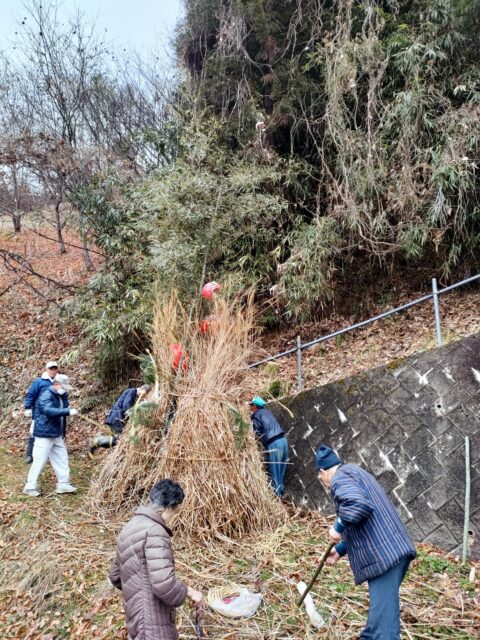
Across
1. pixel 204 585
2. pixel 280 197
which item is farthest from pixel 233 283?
pixel 204 585

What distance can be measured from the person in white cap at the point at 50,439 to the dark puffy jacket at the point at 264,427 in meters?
2.10

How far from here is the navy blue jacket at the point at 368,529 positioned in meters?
2.56

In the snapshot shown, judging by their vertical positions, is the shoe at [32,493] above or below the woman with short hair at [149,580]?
below

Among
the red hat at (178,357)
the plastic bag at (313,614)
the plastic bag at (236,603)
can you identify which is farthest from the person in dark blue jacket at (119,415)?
the plastic bag at (313,614)

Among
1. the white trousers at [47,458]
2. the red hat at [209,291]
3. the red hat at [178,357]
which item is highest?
the red hat at [209,291]

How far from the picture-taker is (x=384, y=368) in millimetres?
5059

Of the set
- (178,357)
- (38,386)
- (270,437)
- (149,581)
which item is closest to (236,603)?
(149,581)

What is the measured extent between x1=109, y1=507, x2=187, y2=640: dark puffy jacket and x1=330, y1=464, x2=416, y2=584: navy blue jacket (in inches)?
37.6

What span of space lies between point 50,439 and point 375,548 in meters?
4.18

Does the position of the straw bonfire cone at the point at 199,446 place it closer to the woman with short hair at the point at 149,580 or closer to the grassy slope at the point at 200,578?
the grassy slope at the point at 200,578

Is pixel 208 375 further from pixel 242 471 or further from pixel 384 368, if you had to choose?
pixel 384 368

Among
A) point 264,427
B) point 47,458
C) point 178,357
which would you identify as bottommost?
point 47,458

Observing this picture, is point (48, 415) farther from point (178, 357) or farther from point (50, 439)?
point (178, 357)

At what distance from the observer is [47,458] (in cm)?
559
